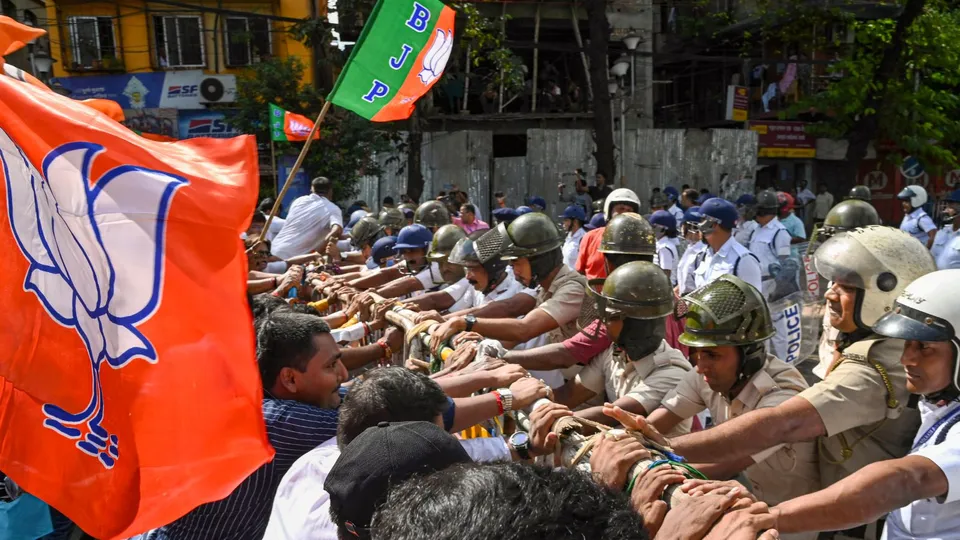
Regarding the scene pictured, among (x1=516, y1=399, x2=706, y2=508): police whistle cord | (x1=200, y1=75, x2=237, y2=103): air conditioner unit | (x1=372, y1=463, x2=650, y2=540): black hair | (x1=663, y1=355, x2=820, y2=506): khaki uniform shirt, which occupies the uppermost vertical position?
(x1=200, y1=75, x2=237, y2=103): air conditioner unit

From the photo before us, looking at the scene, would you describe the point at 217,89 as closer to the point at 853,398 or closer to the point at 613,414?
the point at 853,398

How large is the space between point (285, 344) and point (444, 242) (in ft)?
11.9

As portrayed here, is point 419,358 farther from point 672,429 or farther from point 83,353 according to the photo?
point 83,353

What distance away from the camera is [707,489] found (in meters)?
1.78

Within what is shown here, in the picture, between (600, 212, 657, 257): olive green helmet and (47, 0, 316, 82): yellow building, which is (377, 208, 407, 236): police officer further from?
(47, 0, 316, 82): yellow building

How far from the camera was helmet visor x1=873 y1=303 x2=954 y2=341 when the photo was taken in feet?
8.82

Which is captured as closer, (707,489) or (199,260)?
(707,489)

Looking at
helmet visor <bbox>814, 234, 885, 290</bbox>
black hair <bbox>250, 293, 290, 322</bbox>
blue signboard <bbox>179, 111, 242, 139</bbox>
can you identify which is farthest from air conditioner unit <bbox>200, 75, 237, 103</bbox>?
helmet visor <bbox>814, 234, 885, 290</bbox>

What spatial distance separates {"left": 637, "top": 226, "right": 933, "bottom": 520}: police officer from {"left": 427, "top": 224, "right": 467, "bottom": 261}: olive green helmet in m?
3.59

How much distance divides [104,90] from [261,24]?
5.01 m

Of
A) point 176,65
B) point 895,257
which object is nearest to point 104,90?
Result: point 176,65

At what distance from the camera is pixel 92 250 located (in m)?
2.84

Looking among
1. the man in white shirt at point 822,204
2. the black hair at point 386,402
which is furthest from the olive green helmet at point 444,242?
the man in white shirt at point 822,204

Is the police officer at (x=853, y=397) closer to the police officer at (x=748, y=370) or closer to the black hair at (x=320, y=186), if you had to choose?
the police officer at (x=748, y=370)
